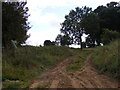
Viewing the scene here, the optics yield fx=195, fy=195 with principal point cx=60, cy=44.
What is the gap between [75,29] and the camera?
43562 millimetres

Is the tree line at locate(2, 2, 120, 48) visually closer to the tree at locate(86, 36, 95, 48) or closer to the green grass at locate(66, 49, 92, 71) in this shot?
the tree at locate(86, 36, 95, 48)

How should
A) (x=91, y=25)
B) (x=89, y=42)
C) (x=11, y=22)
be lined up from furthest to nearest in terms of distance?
(x=89, y=42), (x=91, y=25), (x=11, y=22)

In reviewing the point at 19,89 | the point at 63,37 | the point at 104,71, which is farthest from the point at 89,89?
the point at 63,37

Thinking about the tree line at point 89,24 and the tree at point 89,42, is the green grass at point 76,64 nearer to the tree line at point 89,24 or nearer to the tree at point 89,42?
the tree line at point 89,24

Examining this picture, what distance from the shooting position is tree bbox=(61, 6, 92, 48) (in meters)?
43.6

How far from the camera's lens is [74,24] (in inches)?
1724

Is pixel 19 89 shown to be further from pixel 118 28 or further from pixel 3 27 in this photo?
pixel 118 28

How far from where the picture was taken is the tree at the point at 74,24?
43594 millimetres

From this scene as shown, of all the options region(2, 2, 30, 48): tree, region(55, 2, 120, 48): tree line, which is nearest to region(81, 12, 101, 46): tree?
region(55, 2, 120, 48): tree line

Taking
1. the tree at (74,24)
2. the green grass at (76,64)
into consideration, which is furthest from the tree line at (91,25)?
the green grass at (76,64)

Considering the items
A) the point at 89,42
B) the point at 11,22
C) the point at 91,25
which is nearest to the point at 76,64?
the point at 11,22

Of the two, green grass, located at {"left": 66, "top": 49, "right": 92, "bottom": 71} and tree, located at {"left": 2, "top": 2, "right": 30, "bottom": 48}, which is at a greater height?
tree, located at {"left": 2, "top": 2, "right": 30, "bottom": 48}

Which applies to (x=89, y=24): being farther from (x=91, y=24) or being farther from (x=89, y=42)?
→ (x=89, y=42)

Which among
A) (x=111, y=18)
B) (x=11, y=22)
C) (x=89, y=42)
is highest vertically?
(x=111, y=18)
